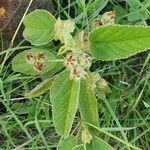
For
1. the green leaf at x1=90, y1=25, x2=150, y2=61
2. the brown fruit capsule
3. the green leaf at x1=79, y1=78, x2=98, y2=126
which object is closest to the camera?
the green leaf at x1=90, y1=25, x2=150, y2=61

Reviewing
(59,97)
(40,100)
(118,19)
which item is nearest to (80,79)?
(59,97)

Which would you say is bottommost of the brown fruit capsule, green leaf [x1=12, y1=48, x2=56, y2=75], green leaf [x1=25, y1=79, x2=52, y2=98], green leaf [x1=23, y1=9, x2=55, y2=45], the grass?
the grass

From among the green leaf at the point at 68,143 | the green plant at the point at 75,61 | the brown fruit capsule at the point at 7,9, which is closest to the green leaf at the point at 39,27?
the green plant at the point at 75,61

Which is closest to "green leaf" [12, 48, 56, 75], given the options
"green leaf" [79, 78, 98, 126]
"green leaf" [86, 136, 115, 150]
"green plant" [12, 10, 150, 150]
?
"green plant" [12, 10, 150, 150]

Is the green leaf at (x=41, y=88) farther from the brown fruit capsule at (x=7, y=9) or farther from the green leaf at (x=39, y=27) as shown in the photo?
the brown fruit capsule at (x=7, y=9)

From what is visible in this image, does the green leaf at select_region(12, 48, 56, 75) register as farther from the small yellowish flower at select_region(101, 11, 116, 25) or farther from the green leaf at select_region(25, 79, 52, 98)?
the small yellowish flower at select_region(101, 11, 116, 25)
